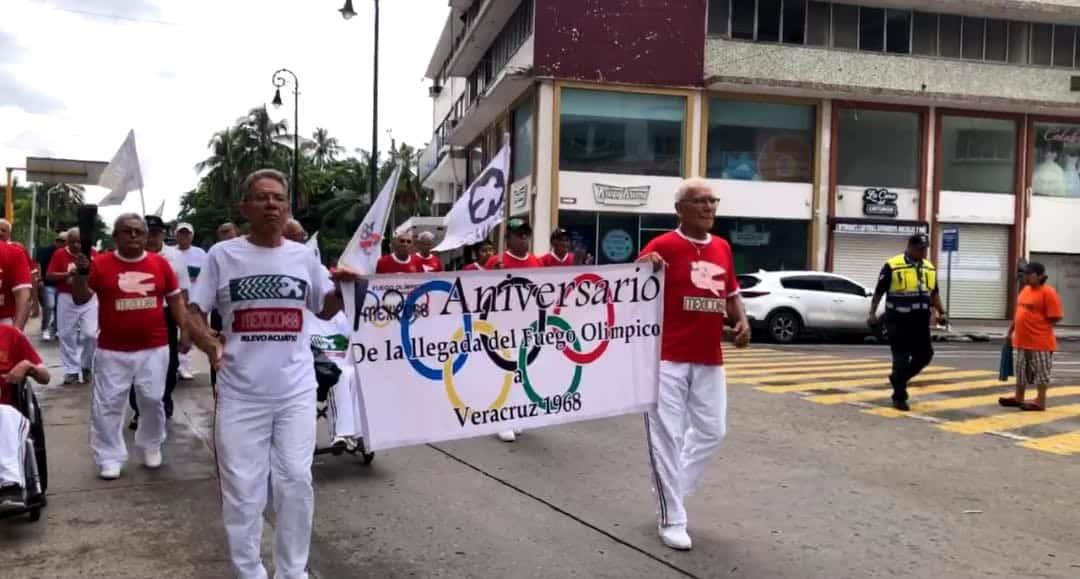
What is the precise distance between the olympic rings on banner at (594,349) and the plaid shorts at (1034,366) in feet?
23.2

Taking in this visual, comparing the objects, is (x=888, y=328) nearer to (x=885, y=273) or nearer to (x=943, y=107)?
(x=885, y=273)

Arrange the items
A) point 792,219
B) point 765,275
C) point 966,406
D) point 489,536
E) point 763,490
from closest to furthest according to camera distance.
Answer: point 489,536, point 763,490, point 966,406, point 765,275, point 792,219

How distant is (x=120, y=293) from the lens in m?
6.86

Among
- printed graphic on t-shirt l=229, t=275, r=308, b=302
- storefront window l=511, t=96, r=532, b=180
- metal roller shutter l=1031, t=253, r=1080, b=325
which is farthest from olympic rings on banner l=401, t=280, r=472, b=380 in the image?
metal roller shutter l=1031, t=253, r=1080, b=325

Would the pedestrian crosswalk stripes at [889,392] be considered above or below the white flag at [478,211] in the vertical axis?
below

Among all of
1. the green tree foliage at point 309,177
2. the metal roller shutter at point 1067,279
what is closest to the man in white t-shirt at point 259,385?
the metal roller shutter at point 1067,279

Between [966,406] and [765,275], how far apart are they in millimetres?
10732

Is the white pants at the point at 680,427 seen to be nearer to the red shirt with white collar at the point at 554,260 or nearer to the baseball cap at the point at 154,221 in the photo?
the red shirt with white collar at the point at 554,260

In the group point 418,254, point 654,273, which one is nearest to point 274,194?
point 654,273

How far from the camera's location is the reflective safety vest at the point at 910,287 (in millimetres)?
10469

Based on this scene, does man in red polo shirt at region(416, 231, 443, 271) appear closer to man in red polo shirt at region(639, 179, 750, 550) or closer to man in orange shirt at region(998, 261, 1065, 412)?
man in red polo shirt at region(639, 179, 750, 550)

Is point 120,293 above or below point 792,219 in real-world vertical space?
below

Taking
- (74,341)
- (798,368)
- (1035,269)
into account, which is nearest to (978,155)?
(798,368)

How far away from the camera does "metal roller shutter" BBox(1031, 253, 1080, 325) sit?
3259 centimetres
